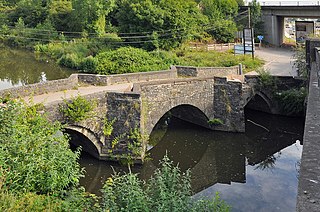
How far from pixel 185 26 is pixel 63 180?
2454 cm

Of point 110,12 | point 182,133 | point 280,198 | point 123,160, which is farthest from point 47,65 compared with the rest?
point 280,198

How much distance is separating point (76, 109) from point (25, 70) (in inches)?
1035

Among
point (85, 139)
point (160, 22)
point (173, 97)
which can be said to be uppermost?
point (160, 22)

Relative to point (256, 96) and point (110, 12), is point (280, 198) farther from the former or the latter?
point (110, 12)

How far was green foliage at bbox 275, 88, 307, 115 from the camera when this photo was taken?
62.7 ft

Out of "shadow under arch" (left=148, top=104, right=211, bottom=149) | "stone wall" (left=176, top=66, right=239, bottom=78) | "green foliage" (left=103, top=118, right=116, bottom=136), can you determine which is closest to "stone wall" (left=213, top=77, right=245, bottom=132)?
"shadow under arch" (left=148, top=104, right=211, bottom=149)

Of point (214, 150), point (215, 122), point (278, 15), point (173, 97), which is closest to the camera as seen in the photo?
point (214, 150)

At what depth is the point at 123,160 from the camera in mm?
14852

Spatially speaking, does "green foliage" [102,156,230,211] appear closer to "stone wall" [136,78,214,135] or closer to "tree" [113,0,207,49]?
"stone wall" [136,78,214,135]

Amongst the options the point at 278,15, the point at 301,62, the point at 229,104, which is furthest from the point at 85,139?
the point at 278,15

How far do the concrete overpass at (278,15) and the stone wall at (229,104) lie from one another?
800 inches

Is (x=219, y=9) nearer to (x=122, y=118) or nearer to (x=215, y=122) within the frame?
(x=215, y=122)

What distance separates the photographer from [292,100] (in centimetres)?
1953

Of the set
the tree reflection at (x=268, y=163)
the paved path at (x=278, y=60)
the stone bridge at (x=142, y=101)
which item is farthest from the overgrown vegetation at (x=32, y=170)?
the paved path at (x=278, y=60)
